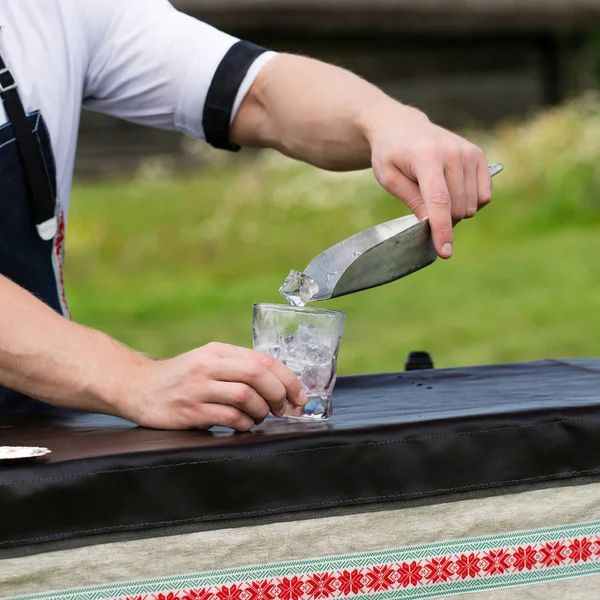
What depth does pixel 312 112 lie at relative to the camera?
182 centimetres

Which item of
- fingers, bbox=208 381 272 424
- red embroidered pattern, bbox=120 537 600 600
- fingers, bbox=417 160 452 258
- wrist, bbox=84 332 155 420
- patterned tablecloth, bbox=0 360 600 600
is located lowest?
red embroidered pattern, bbox=120 537 600 600

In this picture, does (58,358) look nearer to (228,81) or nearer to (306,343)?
(306,343)

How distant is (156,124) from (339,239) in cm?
524

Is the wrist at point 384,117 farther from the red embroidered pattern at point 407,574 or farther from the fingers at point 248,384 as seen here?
the red embroidered pattern at point 407,574

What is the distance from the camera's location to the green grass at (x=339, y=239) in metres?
5.89

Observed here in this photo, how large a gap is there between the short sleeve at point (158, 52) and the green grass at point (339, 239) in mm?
3516

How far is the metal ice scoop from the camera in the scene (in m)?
1.35

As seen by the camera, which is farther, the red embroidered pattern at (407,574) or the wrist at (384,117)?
the wrist at (384,117)

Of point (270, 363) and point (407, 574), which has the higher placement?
point (270, 363)

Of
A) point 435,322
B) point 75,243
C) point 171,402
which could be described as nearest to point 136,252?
point 75,243

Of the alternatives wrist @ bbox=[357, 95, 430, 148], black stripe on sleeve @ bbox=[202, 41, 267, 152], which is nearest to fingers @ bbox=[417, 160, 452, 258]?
wrist @ bbox=[357, 95, 430, 148]

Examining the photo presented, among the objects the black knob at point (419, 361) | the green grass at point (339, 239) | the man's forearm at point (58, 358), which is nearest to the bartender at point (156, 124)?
the man's forearm at point (58, 358)

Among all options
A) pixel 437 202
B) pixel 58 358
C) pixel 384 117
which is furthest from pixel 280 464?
pixel 384 117

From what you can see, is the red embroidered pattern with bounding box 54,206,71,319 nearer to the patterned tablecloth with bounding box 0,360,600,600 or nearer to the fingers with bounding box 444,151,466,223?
the patterned tablecloth with bounding box 0,360,600,600
